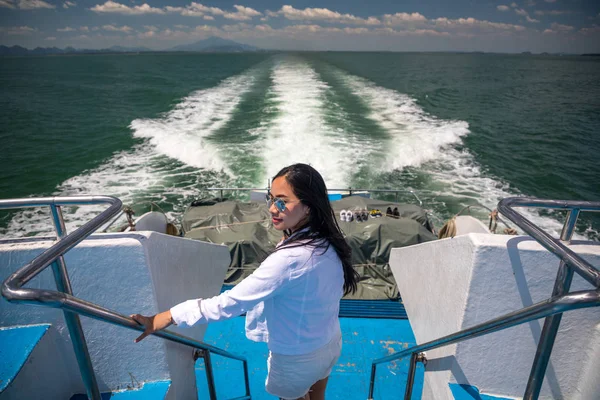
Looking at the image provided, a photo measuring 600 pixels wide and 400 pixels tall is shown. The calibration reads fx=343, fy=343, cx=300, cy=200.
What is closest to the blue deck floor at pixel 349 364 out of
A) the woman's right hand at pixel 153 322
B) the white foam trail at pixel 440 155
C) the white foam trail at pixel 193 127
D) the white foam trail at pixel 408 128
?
the woman's right hand at pixel 153 322

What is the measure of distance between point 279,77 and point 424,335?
36048 mm

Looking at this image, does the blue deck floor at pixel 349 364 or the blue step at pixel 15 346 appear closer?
the blue step at pixel 15 346

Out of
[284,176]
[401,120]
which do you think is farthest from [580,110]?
[284,176]

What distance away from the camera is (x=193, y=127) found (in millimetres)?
19328

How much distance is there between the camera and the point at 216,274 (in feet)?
11.0

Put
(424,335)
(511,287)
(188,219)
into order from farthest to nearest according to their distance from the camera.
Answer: (188,219) < (424,335) < (511,287)

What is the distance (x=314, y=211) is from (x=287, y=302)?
0.37 metres

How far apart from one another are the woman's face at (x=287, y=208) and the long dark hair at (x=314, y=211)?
16 millimetres

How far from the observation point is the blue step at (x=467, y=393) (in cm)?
196

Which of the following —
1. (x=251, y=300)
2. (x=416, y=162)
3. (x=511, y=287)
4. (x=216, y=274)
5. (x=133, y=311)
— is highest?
(x=251, y=300)

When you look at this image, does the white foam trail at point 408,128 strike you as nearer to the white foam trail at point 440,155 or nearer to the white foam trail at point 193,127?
the white foam trail at point 440,155

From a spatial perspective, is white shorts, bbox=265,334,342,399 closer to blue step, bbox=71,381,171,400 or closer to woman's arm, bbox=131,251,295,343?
woman's arm, bbox=131,251,295,343

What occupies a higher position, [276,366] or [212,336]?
[276,366]

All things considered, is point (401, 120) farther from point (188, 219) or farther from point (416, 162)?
point (188, 219)
